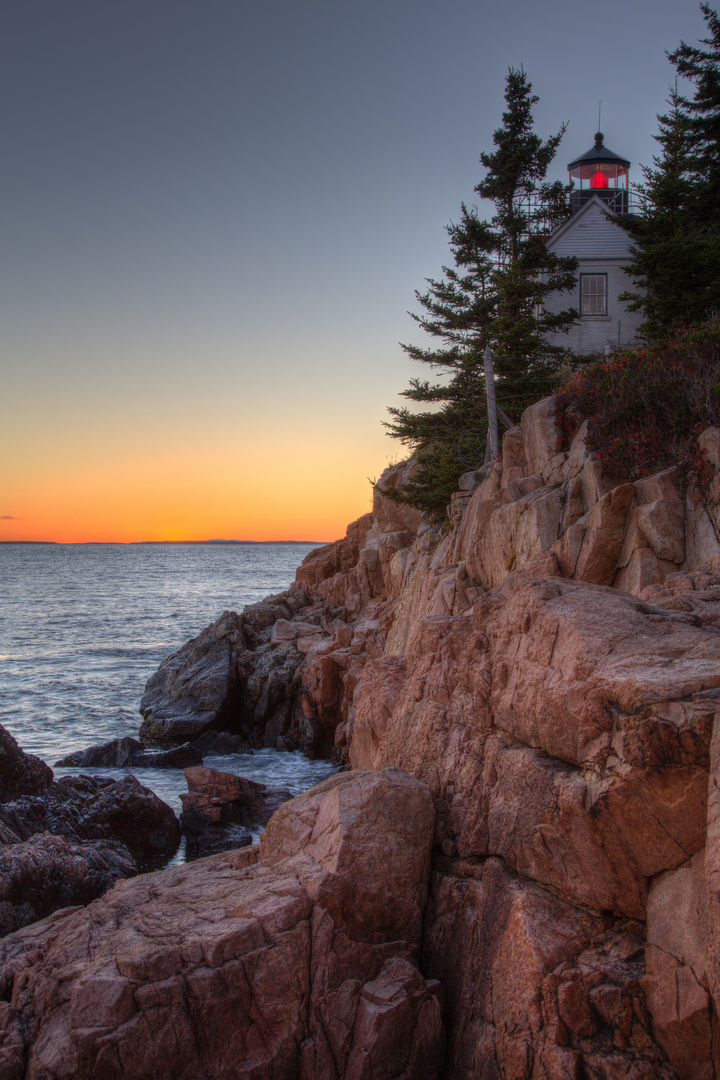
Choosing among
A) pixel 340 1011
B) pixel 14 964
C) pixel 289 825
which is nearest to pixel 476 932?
pixel 340 1011

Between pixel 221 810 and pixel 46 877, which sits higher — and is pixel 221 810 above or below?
below

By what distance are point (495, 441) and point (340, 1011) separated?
55.6 ft

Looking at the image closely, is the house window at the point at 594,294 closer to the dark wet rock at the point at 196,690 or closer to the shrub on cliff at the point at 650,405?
the shrub on cliff at the point at 650,405

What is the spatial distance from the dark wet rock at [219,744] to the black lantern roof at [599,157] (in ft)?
127

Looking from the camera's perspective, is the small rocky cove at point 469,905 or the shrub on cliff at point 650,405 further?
the shrub on cliff at point 650,405

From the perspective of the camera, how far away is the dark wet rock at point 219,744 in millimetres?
22562

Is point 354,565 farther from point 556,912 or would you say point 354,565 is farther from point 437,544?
point 556,912

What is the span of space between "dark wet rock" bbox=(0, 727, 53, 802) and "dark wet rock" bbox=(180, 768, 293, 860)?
3.19 meters

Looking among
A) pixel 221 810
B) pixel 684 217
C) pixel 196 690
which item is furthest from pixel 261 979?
pixel 684 217

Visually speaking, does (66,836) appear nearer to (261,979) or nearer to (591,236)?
(261,979)

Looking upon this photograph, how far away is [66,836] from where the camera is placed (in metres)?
12.7

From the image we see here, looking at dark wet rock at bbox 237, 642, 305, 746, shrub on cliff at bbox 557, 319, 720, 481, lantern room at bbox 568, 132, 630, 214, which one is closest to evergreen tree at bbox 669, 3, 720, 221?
lantern room at bbox 568, 132, 630, 214

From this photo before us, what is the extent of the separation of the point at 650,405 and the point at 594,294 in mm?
20998

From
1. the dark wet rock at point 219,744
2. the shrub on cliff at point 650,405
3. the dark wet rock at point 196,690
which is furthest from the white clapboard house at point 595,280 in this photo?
the dark wet rock at point 219,744
